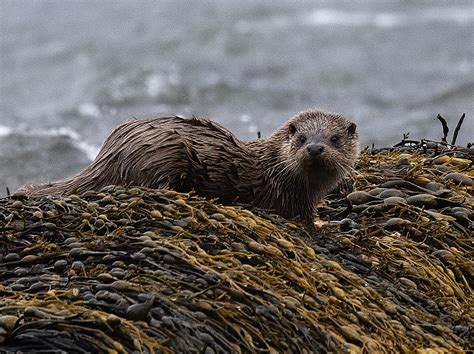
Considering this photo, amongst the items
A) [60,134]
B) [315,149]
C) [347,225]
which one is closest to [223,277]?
[347,225]

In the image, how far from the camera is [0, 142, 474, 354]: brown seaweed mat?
3.49m

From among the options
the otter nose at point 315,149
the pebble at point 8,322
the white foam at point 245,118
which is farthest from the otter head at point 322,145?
the white foam at point 245,118

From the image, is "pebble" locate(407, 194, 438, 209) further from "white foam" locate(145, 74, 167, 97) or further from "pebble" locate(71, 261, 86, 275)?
"white foam" locate(145, 74, 167, 97)

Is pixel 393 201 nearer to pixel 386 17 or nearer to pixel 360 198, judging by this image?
pixel 360 198

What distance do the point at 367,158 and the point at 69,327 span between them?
2931 millimetres

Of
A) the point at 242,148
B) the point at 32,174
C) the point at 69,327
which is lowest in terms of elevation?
the point at 32,174

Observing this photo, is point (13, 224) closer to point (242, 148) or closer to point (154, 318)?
point (154, 318)

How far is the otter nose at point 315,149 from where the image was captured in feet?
16.6

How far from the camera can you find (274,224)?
182 inches

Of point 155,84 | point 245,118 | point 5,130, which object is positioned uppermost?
point 155,84

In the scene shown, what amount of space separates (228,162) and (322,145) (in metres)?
0.45

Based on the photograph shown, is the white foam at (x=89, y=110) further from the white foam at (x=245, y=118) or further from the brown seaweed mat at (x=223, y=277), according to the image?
the brown seaweed mat at (x=223, y=277)

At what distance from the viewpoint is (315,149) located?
5.07 metres

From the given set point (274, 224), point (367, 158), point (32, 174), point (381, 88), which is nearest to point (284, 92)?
point (381, 88)
